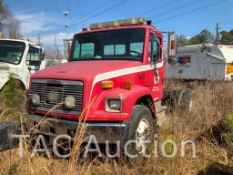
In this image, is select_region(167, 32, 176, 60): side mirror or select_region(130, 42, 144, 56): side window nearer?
select_region(130, 42, 144, 56): side window

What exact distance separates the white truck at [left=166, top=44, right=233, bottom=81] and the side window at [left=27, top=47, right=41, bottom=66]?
6399 millimetres

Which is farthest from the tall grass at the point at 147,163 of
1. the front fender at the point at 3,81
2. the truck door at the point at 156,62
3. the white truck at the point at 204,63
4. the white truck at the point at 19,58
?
the white truck at the point at 204,63

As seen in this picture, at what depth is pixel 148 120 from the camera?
5.63 metres

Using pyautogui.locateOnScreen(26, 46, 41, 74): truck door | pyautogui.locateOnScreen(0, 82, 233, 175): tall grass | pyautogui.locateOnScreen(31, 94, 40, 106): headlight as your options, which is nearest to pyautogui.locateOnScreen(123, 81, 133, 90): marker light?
pyautogui.locateOnScreen(0, 82, 233, 175): tall grass

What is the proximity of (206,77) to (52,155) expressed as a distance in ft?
38.3

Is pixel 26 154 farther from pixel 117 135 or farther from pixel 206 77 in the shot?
pixel 206 77

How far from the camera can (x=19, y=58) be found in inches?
370

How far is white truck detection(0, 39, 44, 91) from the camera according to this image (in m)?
9.13

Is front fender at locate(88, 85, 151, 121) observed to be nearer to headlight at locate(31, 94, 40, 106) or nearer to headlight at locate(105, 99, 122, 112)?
headlight at locate(105, 99, 122, 112)

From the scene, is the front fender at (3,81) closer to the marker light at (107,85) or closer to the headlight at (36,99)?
the headlight at (36,99)

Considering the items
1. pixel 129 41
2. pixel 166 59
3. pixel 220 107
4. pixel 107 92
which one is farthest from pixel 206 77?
pixel 107 92

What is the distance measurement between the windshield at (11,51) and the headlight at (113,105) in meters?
5.24

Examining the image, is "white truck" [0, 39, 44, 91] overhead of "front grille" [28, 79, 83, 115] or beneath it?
overhead

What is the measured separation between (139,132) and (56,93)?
1.51m
